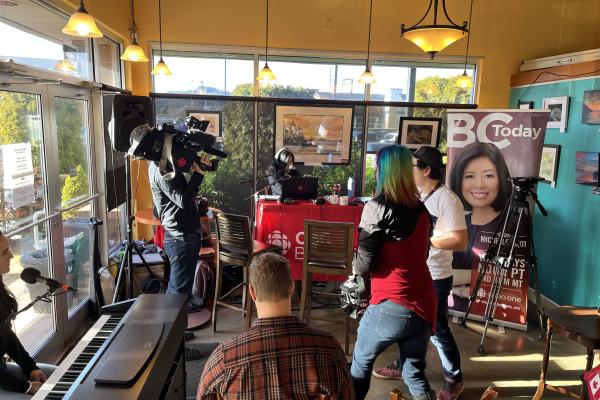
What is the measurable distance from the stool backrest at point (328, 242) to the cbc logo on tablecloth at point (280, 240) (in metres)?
0.77

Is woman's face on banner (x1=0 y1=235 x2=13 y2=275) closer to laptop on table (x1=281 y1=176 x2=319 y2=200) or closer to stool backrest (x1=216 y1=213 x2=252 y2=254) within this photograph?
stool backrest (x1=216 y1=213 x2=252 y2=254)

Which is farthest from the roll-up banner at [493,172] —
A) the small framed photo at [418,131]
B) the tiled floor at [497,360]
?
the small framed photo at [418,131]

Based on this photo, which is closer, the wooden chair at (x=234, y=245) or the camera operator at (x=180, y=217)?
the camera operator at (x=180, y=217)

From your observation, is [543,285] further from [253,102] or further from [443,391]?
[253,102]

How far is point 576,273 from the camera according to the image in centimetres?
423

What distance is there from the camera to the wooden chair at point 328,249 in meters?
3.41

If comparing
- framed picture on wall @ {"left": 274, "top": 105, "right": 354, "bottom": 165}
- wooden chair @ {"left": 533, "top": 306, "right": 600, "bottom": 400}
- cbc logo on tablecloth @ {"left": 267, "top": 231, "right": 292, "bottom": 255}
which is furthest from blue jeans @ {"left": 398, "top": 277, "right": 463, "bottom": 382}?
framed picture on wall @ {"left": 274, "top": 105, "right": 354, "bottom": 165}

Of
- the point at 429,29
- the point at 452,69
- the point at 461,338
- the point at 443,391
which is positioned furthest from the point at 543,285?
the point at 429,29

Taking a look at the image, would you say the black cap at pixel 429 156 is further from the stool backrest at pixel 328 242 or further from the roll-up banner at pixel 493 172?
the roll-up banner at pixel 493 172

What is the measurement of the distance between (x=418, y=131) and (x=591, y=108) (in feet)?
6.56

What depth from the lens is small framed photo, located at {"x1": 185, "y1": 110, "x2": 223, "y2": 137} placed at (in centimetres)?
538

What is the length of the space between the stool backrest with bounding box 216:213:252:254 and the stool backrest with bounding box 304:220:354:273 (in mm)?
512

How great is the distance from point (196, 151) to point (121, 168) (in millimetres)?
1826

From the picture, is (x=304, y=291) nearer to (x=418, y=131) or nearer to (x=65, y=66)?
(x=65, y=66)
